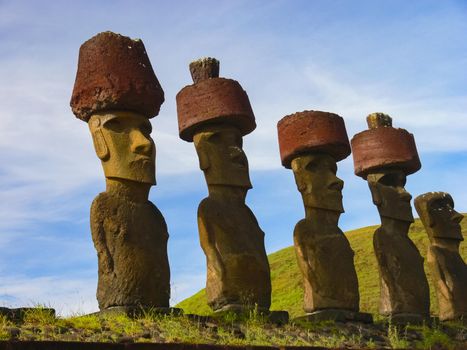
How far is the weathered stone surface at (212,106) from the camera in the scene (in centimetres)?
966

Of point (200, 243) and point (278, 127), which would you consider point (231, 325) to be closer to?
point (200, 243)

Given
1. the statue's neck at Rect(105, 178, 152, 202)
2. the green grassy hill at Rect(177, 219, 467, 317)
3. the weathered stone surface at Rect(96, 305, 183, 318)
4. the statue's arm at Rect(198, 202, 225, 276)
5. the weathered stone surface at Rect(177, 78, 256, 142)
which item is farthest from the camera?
the green grassy hill at Rect(177, 219, 467, 317)

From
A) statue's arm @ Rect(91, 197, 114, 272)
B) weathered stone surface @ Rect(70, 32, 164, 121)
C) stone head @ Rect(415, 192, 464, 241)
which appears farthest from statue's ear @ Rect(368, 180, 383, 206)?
statue's arm @ Rect(91, 197, 114, 272)

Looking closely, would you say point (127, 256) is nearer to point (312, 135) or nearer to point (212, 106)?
point (212, 106)

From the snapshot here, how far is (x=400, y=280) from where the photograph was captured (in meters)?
11.4

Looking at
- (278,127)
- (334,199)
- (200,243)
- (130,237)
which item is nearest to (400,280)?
(334,199)

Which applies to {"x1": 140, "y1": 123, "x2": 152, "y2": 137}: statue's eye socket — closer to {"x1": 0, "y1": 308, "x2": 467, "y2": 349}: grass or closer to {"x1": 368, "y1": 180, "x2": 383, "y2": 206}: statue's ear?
{"x1": 0, "y1": 308, "x2": 467, "y2": 349}: grass

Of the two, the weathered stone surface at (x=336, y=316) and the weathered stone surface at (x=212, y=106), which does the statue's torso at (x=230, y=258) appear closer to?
the weathered stone surface at (x=336, y=316)

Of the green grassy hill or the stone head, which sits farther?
the green grassy hill

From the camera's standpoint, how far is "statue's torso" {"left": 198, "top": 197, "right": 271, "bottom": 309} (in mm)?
8875

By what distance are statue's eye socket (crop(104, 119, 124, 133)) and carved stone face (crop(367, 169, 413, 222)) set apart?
16.8 ft

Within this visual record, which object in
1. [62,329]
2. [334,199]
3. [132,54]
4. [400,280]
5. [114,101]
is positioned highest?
[132,54]

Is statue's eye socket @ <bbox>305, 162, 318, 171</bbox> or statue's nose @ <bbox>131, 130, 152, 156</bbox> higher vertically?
statue's eye socket @ <bbox>305, 162, 318, 171</bbox>

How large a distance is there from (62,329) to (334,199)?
5.10 meters
